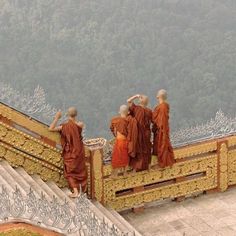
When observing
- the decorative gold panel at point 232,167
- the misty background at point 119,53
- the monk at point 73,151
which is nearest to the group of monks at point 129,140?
the monk at point 73,151

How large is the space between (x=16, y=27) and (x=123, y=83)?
20.6 feet

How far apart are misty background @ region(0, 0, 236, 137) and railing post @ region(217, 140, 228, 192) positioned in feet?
21.4

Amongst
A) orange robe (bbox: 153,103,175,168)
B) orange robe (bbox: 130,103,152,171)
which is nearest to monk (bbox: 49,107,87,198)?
orange robe (bbox: 130,103,152,171)

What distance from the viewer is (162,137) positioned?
31.1ft

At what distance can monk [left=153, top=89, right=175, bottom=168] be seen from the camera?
30.8 ft

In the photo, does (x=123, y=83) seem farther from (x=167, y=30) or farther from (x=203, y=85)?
(x=167, y=30)

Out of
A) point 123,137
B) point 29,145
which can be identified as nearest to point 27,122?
point 29,145

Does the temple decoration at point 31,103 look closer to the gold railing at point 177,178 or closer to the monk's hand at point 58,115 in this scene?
the monk's hand at point 58,115

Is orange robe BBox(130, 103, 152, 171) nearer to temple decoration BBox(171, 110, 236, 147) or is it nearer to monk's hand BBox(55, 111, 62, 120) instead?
temple decoration BBox(171, 110, 236, 147)

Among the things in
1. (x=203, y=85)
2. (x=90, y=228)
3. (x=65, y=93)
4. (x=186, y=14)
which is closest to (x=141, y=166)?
(x=90, y=228)

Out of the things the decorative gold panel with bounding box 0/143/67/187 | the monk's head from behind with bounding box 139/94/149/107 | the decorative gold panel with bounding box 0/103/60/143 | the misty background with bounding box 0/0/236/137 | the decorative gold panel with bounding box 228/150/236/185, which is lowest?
the decorative gold panel with bounding box 0/143/67/187

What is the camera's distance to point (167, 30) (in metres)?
27.9

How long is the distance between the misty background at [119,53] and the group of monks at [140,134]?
700 cm

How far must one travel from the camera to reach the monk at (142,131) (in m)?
9.33
